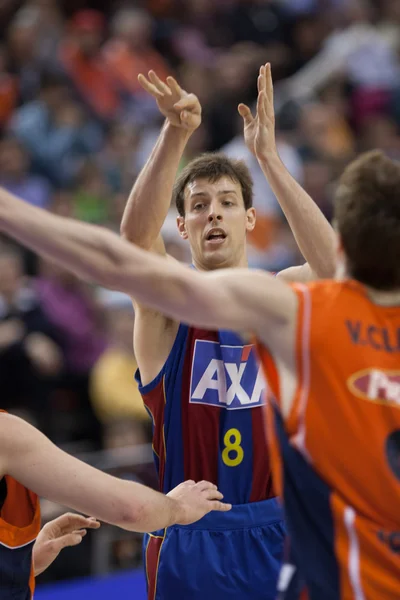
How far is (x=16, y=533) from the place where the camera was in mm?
3447

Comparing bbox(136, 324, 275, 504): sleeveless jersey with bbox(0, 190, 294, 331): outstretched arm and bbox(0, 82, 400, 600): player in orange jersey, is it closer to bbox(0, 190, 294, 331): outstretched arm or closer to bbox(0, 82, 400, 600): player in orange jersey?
bbox(0, 82, 400, 600): player in orange jersey

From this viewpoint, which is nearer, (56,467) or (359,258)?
(359,258)

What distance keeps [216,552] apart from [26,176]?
6578 mm

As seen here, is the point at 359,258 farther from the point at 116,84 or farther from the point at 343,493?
the point at 116,84

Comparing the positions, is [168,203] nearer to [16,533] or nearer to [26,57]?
[16,533]

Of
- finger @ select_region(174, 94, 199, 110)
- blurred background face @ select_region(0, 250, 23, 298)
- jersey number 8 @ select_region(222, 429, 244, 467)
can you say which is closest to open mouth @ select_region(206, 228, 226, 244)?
finger @ select_region(174, 94, 199, 110)

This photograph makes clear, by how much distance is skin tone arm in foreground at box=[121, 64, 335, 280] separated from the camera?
4145 mm

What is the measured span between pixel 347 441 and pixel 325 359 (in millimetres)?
236

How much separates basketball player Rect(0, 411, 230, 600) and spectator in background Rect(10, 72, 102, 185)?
730 centimetres

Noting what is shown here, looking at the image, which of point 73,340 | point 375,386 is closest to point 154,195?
point 375,386

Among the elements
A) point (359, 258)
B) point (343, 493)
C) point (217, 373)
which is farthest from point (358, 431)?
point (217, 373)

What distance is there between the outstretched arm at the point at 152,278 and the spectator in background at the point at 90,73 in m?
8.75

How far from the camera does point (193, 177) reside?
4.71m

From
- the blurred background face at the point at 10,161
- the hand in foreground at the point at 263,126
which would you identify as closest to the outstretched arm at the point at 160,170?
the hand in foreground at the point at 263,126
